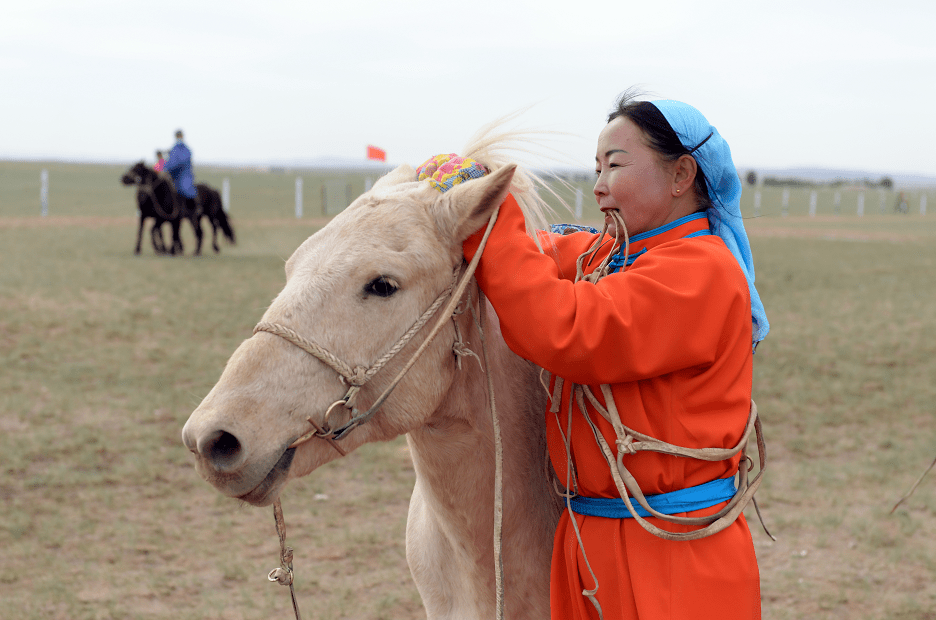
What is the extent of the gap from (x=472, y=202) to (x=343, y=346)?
41 cm

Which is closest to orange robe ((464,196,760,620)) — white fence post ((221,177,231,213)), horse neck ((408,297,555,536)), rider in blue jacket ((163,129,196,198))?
horse neck ((408,297,555,536))

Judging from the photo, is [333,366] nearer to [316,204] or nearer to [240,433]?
[240,433]

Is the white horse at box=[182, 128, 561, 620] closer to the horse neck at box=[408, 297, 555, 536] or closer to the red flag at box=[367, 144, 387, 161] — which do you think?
the horse neck at box=[408, 297, 555, 536]

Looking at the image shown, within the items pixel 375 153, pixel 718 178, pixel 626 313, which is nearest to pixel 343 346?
pixel 626 313

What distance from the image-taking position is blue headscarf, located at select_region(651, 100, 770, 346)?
1.61 m

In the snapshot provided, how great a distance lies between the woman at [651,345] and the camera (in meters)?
1.46

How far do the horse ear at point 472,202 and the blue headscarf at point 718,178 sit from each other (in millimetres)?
397

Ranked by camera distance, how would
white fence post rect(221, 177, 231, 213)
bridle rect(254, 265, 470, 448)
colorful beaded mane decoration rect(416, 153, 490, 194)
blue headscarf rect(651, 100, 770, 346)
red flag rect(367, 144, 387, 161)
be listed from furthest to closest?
white fence post rect(221, 177, 231, 213) < red flag rect(367, 144, 387, 161) < colorful beaded mane decoration rect(416, 153, 490, 194) < blue headscarf rect(651, 100, 770, 346) < bridle rect(254, 265, 470, 448)

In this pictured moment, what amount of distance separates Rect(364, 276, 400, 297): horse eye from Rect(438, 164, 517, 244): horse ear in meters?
0.18

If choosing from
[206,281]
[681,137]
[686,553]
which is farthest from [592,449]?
[206,281]

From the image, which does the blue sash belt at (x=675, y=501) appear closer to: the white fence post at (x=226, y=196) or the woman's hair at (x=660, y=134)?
the woman's hair at (x=660, y=134)

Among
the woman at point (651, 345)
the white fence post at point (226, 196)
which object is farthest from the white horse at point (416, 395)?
the white fence post at point (226, 196)

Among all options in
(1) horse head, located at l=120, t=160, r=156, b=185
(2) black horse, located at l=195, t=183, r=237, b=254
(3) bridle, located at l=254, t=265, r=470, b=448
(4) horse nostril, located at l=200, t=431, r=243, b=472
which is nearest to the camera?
(4) horse nostril, located at l=200, t=431, r=243, b=472

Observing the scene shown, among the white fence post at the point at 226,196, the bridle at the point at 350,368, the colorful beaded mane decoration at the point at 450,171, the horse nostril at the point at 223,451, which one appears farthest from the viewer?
the white fence post at the point at 226,196
